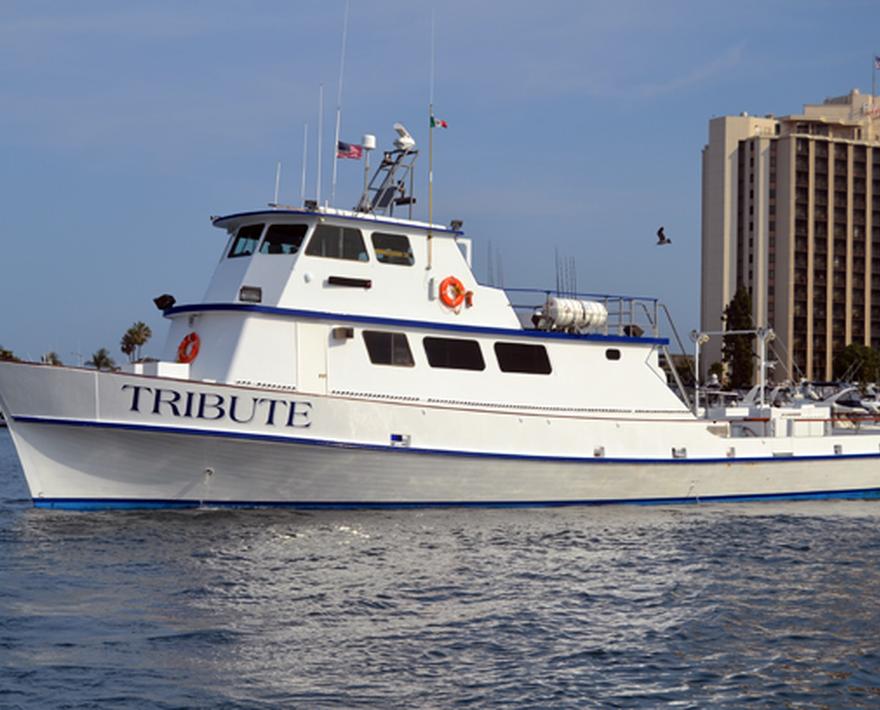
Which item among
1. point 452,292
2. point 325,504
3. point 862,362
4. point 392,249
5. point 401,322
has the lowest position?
point 325,504

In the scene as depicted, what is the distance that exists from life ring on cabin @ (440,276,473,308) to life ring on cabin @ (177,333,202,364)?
414cm

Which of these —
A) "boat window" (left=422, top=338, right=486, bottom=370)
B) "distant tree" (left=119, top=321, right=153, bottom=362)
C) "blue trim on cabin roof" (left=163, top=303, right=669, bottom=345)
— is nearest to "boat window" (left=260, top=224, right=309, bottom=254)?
"blue trim on cabin roof" (left=163, top=303, right=669, bottom=345)

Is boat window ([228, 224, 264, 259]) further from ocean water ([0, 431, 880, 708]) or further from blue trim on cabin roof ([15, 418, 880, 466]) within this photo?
ocean water ([0, 431, 880, 708])

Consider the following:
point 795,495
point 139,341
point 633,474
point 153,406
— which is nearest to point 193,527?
point 153,406

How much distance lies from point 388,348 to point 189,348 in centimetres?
321

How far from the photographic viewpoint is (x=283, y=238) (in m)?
18.8

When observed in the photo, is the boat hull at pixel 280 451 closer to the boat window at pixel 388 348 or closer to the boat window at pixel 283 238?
the boat window at pixel 388 348

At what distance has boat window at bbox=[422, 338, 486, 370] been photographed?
18953 mm

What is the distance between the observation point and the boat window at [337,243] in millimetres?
18656

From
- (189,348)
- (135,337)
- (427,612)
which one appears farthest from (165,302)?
(135,337)

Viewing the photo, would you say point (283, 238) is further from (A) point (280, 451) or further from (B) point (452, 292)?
(A) point (280, 451)

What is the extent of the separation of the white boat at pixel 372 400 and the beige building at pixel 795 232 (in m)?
68.7

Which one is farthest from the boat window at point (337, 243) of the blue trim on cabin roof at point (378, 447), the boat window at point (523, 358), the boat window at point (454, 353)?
the blue trim on cabin roof at point (378, 447)

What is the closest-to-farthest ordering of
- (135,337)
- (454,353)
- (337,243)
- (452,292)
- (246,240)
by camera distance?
(337,243), (454,353), (246,240), (452,292), (135,337)
